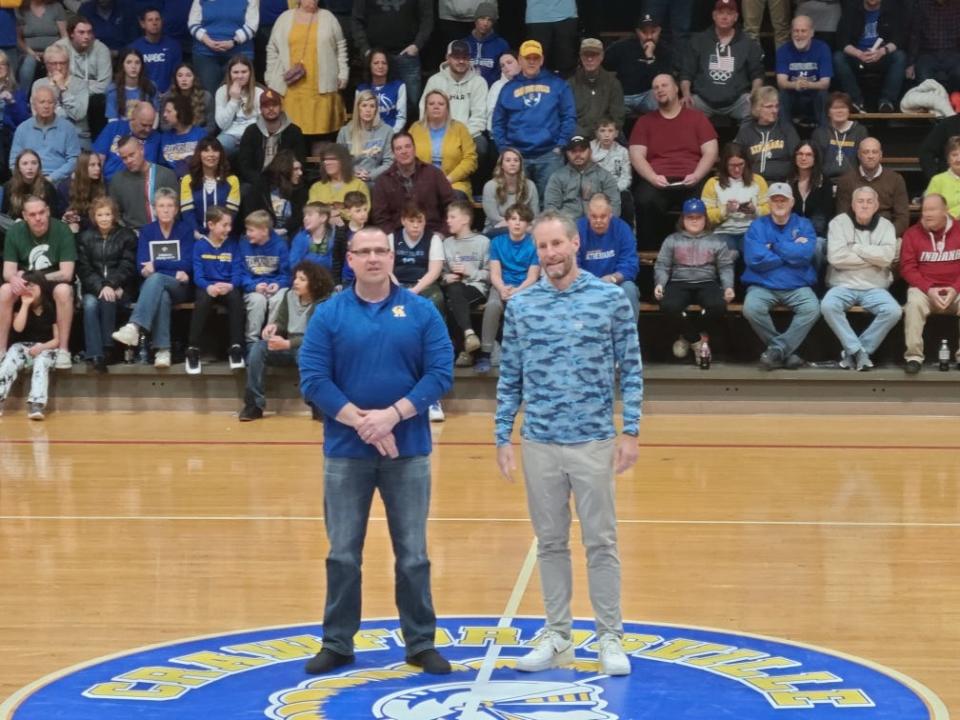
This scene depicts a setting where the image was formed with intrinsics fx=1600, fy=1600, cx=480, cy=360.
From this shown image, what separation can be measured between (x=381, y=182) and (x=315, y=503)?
5.12 metres

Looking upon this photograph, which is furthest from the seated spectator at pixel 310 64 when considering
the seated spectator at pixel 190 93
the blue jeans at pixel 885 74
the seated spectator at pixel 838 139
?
the blue jeans at pixel 885 74

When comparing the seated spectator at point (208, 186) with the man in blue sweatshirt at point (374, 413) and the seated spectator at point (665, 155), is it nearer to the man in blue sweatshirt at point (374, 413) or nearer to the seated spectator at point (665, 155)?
the seated spectator at point (665, 155)

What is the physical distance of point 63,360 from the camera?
13.8 metres

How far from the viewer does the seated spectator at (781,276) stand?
1377cm

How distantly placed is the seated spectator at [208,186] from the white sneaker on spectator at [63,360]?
1691mm

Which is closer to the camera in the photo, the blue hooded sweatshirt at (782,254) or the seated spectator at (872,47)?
the blue hooded sweatshirt at (782,254)

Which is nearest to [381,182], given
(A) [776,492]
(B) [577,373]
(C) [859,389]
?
(C) [859,389]

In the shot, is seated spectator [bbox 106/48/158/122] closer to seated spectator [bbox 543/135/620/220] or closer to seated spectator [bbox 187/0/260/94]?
seated spectator [bbox 187/0/260/94]

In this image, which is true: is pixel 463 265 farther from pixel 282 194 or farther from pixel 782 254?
pixel 782 254

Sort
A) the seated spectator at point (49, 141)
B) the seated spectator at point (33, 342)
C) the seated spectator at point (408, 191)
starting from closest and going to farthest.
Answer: the seated spectator at point (33, 342) < the seated spectator at point (408, 191) < the seated spectator at point (49, 141)

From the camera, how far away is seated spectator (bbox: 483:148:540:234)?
1436 centimetres

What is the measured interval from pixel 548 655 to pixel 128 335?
823 cm

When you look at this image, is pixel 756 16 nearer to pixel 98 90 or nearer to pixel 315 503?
pixel 98 90

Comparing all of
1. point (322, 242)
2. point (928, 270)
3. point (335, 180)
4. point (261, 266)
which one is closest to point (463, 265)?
point (322, 242)
